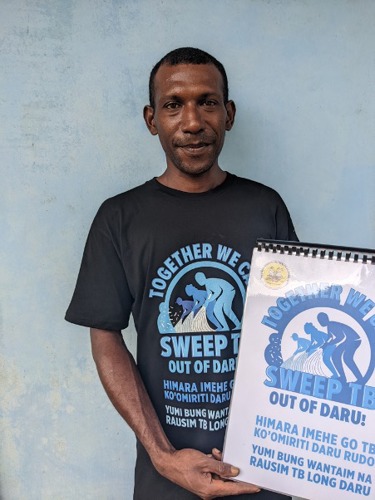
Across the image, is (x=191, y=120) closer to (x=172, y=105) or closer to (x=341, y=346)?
(x=172, y=105)

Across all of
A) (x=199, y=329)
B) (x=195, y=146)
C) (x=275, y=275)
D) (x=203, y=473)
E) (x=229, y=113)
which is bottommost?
(x=203, y=473)

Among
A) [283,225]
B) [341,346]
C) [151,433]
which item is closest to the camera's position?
[341,346]

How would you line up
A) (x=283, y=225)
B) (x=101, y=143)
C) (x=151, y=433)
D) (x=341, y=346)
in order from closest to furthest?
(x=341, y=346)
(x=151, y=433)
(x=283, y=225)
(x=101, y=143)

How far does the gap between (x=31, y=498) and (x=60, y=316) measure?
21.0 inches

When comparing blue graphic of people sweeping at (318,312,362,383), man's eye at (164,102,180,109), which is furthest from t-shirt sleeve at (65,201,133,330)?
blue graphic of people sweeping at (318,312,362,383)

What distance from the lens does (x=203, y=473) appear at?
2.96 ft

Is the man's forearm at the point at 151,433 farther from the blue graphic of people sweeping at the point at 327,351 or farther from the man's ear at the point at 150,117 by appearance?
the man's ear at the point at 150,117

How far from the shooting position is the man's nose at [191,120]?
988 millimetres

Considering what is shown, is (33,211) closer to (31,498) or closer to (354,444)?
(31,498)

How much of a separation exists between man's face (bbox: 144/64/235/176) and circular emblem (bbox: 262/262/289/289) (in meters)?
0.30

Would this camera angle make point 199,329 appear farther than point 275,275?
Yes

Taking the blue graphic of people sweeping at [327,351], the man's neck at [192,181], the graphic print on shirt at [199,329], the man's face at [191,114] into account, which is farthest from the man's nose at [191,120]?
the blue graphic of people sweeping at [327,351]

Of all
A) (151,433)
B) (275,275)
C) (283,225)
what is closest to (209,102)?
(283,225)

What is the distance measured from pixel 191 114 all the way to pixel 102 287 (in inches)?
15.6
